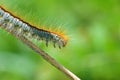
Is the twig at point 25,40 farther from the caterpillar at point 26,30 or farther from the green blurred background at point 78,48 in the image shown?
the green blurred background at point 78,48

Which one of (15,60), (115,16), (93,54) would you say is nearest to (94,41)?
(93,54)

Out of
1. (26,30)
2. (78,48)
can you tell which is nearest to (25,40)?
(26,30)

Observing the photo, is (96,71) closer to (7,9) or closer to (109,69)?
(109,69)

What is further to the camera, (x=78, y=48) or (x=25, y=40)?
(x=78, y=48)

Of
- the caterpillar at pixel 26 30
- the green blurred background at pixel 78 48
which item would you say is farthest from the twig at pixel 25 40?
the green blurred background at pixel 78 48

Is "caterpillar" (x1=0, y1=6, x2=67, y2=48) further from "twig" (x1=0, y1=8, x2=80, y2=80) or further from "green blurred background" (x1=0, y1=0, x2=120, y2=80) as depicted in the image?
"green blurred background" (x1=0, y1=0, x2=120, y2=80)

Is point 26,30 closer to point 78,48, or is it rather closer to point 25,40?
point 25,40
